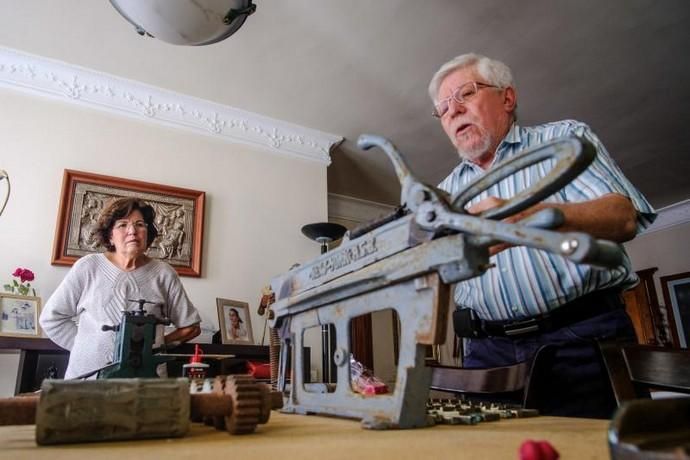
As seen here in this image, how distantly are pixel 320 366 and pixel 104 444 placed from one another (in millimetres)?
2833

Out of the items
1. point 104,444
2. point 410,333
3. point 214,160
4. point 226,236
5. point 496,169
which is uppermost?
point 214,160

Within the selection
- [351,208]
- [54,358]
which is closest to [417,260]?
[54,358]

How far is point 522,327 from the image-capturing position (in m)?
1.11

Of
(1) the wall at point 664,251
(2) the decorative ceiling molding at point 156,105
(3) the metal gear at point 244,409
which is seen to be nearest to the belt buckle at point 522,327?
(3) the metal gear at point 244,409

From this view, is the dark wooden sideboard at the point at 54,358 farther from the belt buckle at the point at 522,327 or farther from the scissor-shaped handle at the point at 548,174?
Answer: the scissor-shaped handle at the point at 548,174

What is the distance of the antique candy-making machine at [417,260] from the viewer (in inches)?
17.3

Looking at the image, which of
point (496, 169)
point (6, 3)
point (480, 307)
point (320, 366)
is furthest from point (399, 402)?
point (6, 3)

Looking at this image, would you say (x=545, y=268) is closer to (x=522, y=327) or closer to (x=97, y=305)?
(x=522, y=327)

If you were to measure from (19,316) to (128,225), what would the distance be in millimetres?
723

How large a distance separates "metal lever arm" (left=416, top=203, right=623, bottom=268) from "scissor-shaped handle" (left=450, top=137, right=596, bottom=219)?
0.03 m

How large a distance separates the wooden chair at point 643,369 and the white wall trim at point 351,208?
→ 13.2 ft

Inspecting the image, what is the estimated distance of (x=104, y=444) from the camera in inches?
17.4

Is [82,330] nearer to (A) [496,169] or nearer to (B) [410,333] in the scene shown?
(B) [410,333]

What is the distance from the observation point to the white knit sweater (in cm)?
193
